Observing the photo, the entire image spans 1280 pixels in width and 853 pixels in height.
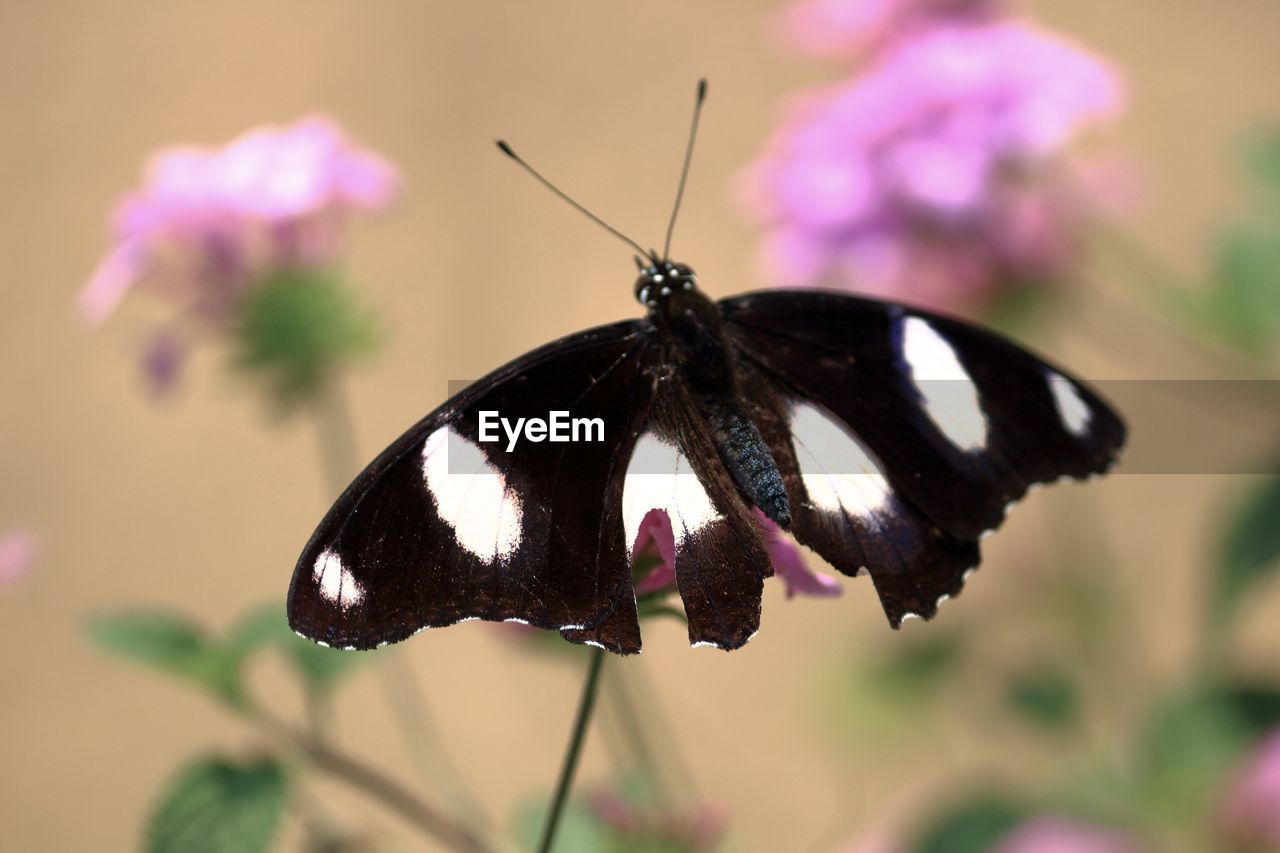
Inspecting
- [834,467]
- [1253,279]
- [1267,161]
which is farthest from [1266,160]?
[834,467]

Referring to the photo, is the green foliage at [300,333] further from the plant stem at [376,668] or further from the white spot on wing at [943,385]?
the white spot on wing at [943,385]

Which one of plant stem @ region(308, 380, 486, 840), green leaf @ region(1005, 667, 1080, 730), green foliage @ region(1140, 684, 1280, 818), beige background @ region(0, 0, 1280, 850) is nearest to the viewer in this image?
plant stem @ region(308, 380, 486, 840)

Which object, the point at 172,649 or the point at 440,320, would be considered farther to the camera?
the point at 440,320

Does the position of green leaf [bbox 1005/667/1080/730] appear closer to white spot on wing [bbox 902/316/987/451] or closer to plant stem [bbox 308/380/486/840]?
plant stem [bbox 308/380/486/840]

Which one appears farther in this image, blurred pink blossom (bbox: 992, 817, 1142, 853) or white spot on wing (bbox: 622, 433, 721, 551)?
blurred pink blossom (bbox: 992, 817, 1142, 853)

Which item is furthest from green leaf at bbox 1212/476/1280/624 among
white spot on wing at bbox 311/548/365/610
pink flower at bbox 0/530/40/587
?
pink flower at bbox 0/530/40/587

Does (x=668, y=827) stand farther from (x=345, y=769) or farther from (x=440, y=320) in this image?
(x=440, y=320)

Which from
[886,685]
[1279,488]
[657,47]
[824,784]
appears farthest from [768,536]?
[657,47]
